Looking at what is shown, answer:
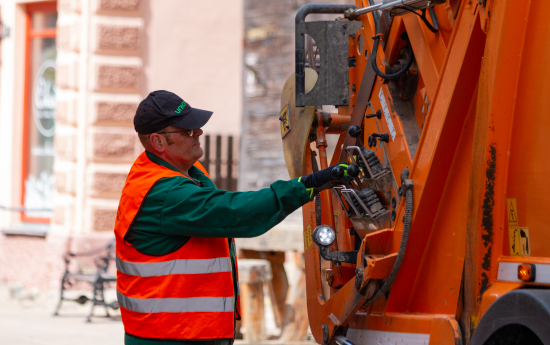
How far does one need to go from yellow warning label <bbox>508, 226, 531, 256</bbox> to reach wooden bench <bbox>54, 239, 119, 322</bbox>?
537 centimetres

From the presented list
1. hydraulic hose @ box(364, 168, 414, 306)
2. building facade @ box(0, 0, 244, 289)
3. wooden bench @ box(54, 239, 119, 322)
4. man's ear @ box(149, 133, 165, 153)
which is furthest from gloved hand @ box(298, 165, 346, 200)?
building facade @ box(0, 0, 244, 289)

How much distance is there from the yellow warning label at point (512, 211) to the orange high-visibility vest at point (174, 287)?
1.10 m

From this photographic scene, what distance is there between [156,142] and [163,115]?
0.11 metres

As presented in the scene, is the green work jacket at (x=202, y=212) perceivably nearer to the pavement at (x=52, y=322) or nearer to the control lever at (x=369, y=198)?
the control lever at (x=369, y=198)

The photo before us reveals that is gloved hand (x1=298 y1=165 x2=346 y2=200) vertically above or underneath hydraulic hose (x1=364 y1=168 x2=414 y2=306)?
above

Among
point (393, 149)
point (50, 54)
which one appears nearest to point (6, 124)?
point (50, 54)

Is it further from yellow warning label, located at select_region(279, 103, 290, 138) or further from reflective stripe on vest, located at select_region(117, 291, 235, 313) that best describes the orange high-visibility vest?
yellow warning label, located at select_region(279, 103, 290, 138)

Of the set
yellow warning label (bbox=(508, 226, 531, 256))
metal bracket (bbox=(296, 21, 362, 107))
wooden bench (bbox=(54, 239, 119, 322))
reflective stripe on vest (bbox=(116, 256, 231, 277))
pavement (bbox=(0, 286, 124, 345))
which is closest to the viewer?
yellow warning label (bbox=(508, 226, 531, 256))

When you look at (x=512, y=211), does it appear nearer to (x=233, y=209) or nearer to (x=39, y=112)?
(x=233, y=209)

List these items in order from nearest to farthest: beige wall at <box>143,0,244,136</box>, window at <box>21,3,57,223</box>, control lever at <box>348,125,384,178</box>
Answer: control lever at <box>348,125,384,178</box>, beige wall at <box>143,0,244,136</box>, window at <box>21,3,57,223</box>

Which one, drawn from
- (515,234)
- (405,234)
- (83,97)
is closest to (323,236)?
(405,234)

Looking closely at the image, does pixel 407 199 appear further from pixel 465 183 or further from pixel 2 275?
pixel 2 275

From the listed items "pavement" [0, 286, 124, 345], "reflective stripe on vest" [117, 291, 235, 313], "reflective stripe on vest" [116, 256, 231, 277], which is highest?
"reflective stripe on vest" [116, 256, 231, 277]

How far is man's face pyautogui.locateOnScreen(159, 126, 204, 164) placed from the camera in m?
2.56
